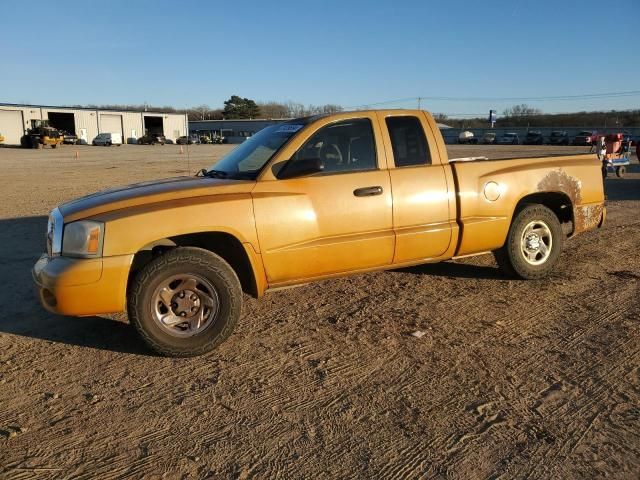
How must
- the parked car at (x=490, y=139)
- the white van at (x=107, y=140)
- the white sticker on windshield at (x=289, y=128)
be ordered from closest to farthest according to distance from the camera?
the white sticker on windshield at (x=289, y=128)
the parked car at (x=490, y=139)
the white van at (x=107, y=140)

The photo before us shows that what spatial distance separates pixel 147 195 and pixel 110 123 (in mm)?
80943

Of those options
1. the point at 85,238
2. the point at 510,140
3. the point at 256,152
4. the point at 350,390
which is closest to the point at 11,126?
the point at 510,140

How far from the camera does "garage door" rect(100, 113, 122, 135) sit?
76062mm

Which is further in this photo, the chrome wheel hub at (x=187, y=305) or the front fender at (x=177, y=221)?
the chrome wheel hub at (x=187, y=305)

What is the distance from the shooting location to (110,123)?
7725 cm

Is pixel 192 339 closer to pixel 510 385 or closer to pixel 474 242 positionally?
pixel 510 385

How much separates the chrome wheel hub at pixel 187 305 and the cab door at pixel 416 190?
1.78 meters

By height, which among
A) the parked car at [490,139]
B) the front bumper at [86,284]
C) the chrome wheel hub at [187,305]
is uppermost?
the parked car at [490,139]

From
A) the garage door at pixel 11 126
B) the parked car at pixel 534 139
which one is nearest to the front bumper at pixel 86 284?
the parked car at pixel 534 139

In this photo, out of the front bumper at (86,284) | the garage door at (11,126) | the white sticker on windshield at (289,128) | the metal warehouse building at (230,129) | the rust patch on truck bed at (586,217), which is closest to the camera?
the front bumper at (86,284)

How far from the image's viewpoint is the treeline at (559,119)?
77.0 m

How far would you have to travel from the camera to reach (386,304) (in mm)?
5039

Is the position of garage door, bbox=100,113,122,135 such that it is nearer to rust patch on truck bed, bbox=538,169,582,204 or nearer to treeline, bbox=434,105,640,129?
treeline, bbox=434,105,640,129

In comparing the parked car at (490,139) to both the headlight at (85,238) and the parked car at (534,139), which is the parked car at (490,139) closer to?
the parked car at (534,139)
